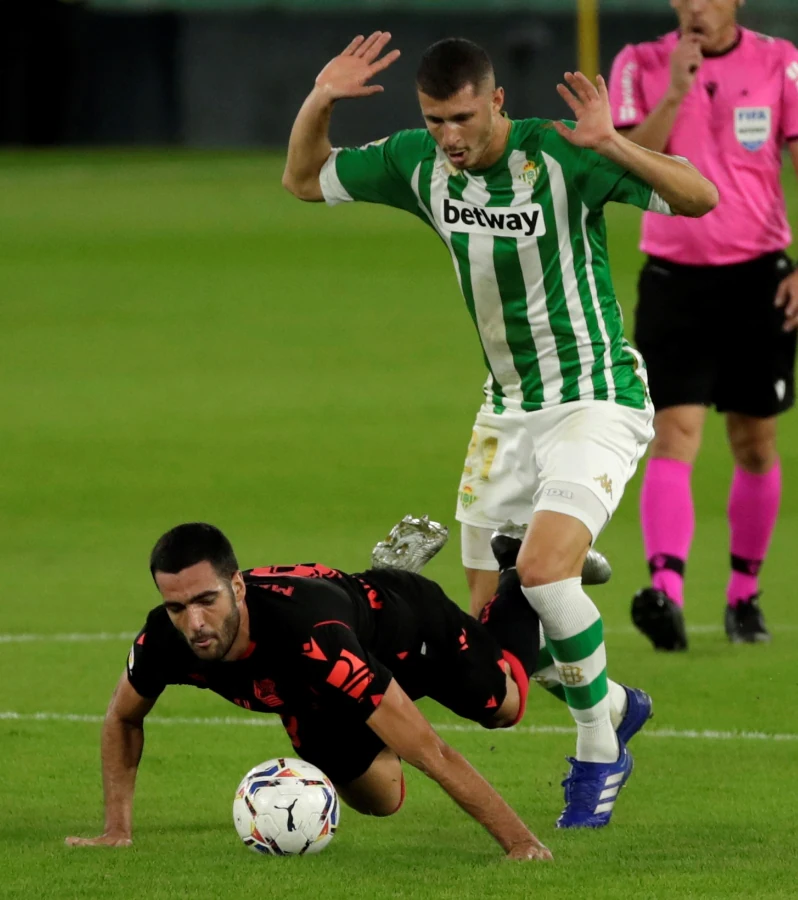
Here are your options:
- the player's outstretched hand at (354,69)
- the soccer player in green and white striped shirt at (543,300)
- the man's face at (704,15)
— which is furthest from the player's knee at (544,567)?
the man's face at (704,15)

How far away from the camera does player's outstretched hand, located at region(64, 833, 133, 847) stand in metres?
5.48

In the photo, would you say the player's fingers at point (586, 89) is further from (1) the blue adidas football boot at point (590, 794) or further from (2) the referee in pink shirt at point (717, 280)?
(2) the referee in pink shirt at point (717, 280)

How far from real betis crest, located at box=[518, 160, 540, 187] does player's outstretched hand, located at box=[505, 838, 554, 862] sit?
6.63 ft

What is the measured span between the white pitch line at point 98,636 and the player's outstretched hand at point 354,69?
305 cm

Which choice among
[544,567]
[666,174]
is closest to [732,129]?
[666,174]

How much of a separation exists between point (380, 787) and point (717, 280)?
3.29 m

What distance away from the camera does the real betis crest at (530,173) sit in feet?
19.9

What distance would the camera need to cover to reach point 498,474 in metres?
6.39

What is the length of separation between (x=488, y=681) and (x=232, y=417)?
9.84 meters

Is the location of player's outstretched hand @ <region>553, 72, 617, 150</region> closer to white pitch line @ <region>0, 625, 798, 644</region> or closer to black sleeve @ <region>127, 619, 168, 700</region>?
black sleeve @ <region>127, 619, 168, 700</region>

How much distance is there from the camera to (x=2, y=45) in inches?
1606

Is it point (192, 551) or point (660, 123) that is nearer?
point (192, 551)

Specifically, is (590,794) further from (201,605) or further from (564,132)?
(564,132)

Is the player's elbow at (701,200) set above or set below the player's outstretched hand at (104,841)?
above
